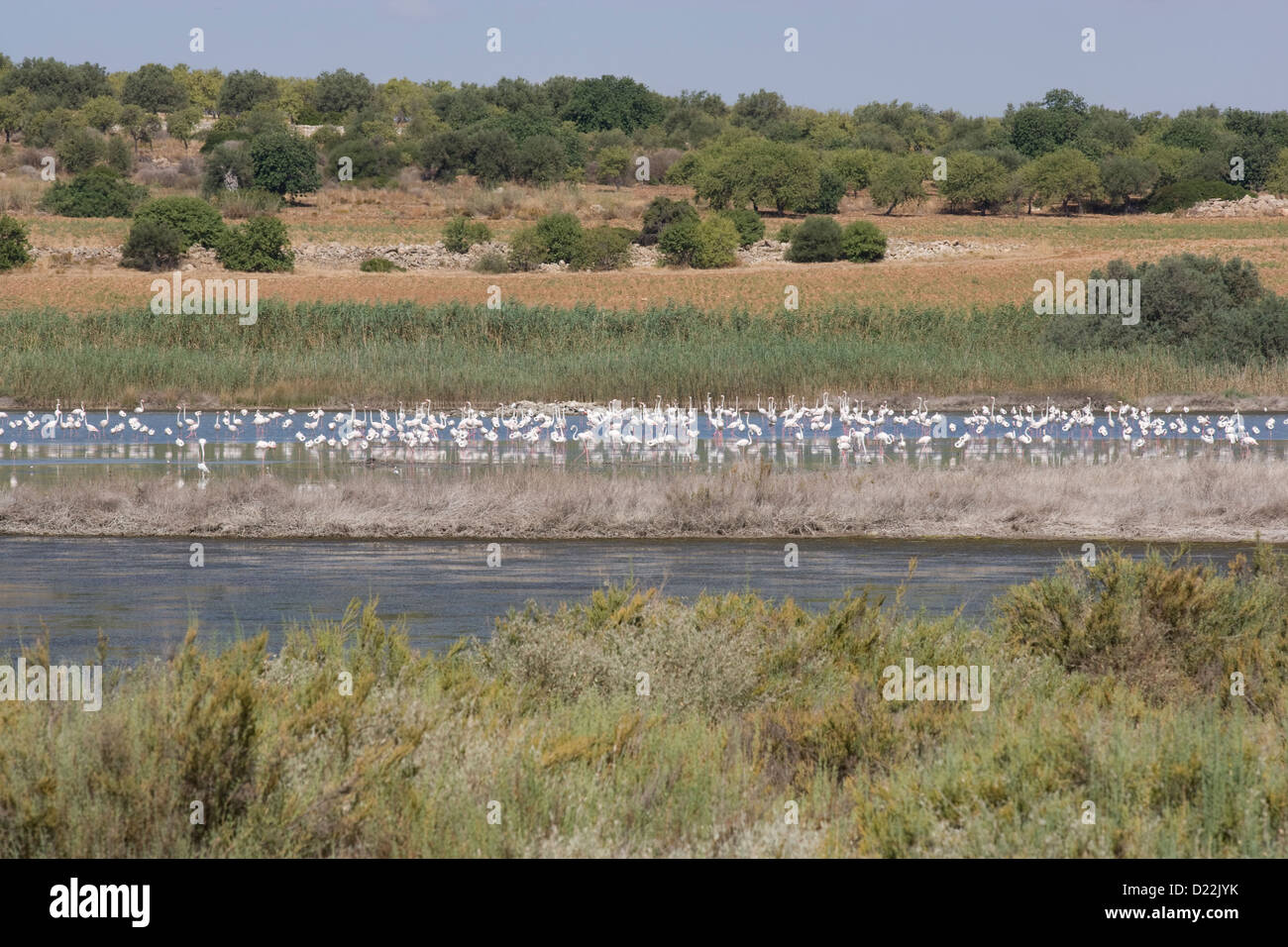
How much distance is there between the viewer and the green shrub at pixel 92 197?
96.4 metres

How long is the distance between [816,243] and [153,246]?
35.7 metres

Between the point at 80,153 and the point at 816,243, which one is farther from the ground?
the point at 80,153

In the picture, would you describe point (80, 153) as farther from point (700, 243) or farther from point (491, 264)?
point (700, 243)

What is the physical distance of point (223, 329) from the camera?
165 feet

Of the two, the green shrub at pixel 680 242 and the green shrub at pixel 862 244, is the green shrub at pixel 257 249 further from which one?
the green shrub at pixel 862 244

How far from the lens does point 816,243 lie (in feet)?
294

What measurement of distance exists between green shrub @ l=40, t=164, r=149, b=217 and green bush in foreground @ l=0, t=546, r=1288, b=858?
306 feet

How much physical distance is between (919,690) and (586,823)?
3292 millimetres

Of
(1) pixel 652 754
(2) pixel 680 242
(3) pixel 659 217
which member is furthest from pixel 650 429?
(3) pixel 659 217

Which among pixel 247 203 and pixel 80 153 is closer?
pixel 247 203

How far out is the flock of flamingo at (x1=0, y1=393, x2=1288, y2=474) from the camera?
29.8 meters

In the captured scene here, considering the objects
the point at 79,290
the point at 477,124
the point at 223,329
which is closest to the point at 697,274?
the point at 79,290

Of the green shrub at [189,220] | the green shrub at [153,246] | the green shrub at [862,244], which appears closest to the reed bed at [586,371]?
the green shrub at [153,246]
